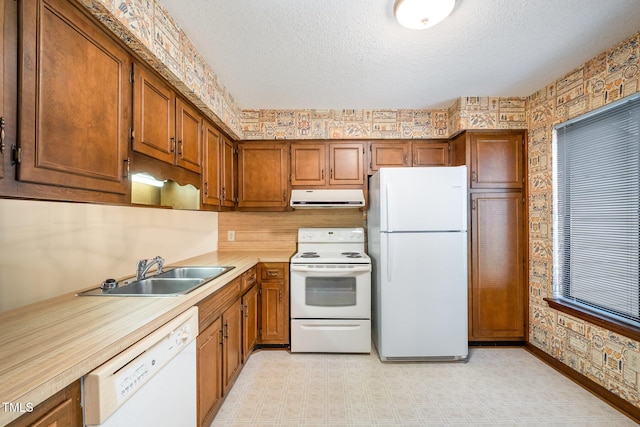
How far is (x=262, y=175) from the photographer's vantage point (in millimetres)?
3051

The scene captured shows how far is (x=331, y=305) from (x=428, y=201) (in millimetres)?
1316

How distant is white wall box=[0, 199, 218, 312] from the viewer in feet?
3.93

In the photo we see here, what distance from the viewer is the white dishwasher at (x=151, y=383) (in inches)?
31.9

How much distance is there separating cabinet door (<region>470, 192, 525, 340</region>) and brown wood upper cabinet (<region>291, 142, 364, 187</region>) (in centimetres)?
130

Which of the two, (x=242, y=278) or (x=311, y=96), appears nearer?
(x=242, y=278)

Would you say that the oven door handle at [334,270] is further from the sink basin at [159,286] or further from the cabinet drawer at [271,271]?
the sink basin at [159,286]

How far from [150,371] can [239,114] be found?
8.37 ft

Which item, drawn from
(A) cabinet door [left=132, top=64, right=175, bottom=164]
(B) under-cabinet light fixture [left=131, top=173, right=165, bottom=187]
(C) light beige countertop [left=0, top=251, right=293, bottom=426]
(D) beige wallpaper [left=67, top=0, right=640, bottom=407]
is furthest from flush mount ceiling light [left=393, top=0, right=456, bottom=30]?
(C) light beige countertop [left=0, top=251, right=293, bottom=426]

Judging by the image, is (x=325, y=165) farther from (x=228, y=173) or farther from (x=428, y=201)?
(x=428, y=201)

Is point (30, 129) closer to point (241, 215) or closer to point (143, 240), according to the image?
point (143, 240)

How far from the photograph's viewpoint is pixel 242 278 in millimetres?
2256

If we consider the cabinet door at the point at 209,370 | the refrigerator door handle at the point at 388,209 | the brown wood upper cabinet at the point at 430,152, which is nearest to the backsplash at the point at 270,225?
the refrigerator door handle at the point at 388,209

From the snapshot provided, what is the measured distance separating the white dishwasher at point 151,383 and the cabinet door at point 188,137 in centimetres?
107

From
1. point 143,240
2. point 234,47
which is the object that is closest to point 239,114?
point 234,47
